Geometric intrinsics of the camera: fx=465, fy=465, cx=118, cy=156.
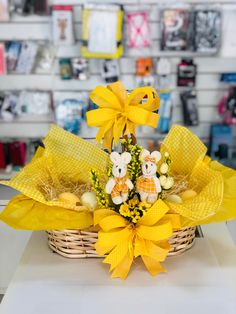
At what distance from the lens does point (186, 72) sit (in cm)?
317

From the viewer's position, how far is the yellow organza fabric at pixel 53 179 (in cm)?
109

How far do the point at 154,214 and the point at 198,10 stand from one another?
227 centimetres

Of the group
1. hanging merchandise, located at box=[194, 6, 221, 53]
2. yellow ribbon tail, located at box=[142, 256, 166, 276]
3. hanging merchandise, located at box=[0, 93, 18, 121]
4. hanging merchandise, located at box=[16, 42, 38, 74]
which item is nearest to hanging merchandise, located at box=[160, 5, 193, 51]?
hanging merchandise, located at box=[194, 6, 221, 53]

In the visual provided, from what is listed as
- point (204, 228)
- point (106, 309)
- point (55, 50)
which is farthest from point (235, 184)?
point (55, 50)

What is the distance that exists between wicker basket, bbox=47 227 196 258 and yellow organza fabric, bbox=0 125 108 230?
0.16 feet

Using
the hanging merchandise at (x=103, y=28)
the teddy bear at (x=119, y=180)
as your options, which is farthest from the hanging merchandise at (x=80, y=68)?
the teddy bear at (x=119, y=180)

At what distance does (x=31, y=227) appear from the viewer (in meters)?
1.09

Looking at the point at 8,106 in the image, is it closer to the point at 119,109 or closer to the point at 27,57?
the point at 27,57

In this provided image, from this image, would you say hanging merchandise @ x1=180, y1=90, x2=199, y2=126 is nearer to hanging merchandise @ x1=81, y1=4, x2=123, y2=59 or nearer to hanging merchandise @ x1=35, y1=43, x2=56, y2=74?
hanging merchandise @ x1=81, y1=4, x2=123, y2=59

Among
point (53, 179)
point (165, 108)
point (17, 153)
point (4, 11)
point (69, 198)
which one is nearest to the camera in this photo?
point (69, 198)

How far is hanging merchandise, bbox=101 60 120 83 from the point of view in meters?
3.14

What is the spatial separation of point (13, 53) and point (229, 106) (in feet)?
4.97

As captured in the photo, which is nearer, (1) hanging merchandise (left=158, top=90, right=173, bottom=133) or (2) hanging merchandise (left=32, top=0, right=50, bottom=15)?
(2) hanging merchandise (left=32, top=0, right=50, bottom=15)

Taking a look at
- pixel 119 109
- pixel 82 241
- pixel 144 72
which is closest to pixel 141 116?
pixel 119 109
